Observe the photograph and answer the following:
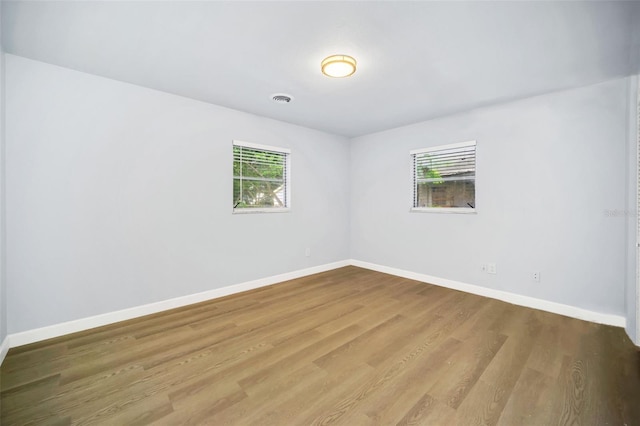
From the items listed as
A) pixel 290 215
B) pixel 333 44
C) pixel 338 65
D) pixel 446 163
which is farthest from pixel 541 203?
pixel 290 215

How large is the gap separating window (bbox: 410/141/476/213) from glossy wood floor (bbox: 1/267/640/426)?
1.56 m

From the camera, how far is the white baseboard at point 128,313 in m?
2.37

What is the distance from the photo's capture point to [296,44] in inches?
84.8

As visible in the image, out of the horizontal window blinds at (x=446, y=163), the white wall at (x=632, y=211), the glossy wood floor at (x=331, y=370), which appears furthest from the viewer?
the horizontal window blinds at (x=446, y=163)

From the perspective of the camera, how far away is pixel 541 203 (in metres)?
3.15

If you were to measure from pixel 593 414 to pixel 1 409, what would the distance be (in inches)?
138

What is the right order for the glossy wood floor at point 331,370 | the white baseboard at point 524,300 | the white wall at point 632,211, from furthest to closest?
the white baseboard at point 524,300 < the white wall at point 632,211 < the glossy wood floor at point 331,370

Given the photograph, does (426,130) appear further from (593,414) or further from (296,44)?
(593,414)

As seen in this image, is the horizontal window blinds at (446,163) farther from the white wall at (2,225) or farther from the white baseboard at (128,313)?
the white wall at (2,225)

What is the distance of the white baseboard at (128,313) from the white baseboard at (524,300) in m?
2.10

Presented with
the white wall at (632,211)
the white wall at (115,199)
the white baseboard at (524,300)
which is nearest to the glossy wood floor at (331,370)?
the white baseboard at (524,300)

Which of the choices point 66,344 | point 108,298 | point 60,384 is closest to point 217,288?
point 108,298

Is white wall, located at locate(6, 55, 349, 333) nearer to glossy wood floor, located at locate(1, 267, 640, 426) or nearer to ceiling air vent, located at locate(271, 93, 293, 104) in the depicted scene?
glossy wood floor, located at locate(1, 267, 640, 426)

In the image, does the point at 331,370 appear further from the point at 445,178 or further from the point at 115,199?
the point at 445,178
